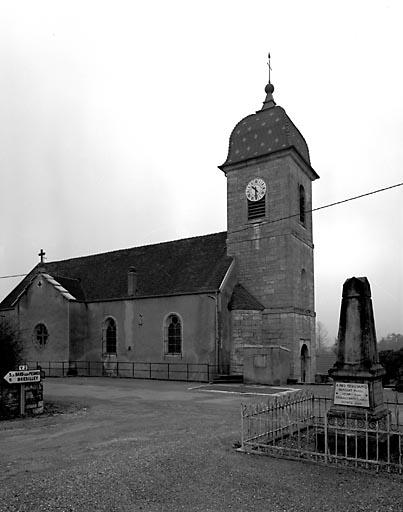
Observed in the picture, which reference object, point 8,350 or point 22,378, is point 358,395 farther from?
point 8,350

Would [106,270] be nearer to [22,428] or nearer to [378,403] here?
[22,428]

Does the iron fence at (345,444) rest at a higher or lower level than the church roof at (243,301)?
lower

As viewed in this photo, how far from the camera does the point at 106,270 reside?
31.7 metres

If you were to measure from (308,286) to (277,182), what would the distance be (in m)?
6.06

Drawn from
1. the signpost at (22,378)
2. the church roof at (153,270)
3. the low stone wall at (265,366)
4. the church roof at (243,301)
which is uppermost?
the church roof at (153,270)

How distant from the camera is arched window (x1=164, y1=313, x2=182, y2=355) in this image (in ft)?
82.7

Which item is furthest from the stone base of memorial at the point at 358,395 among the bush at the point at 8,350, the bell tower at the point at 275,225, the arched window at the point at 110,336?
the arched window at the point at 110,336

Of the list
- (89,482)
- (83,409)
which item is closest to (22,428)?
(83,409)

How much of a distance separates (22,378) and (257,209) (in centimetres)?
1638

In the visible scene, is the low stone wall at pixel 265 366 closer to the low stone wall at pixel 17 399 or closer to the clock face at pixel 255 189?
the clock face at pixel 255 189

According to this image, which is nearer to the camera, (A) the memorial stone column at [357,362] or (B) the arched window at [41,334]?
(A) the memorial stone column at [357,362]

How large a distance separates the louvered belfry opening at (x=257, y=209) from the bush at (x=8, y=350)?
48.7 feet

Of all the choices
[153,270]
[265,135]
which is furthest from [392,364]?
[153,270]

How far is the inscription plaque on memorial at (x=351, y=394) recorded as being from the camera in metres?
8.32
